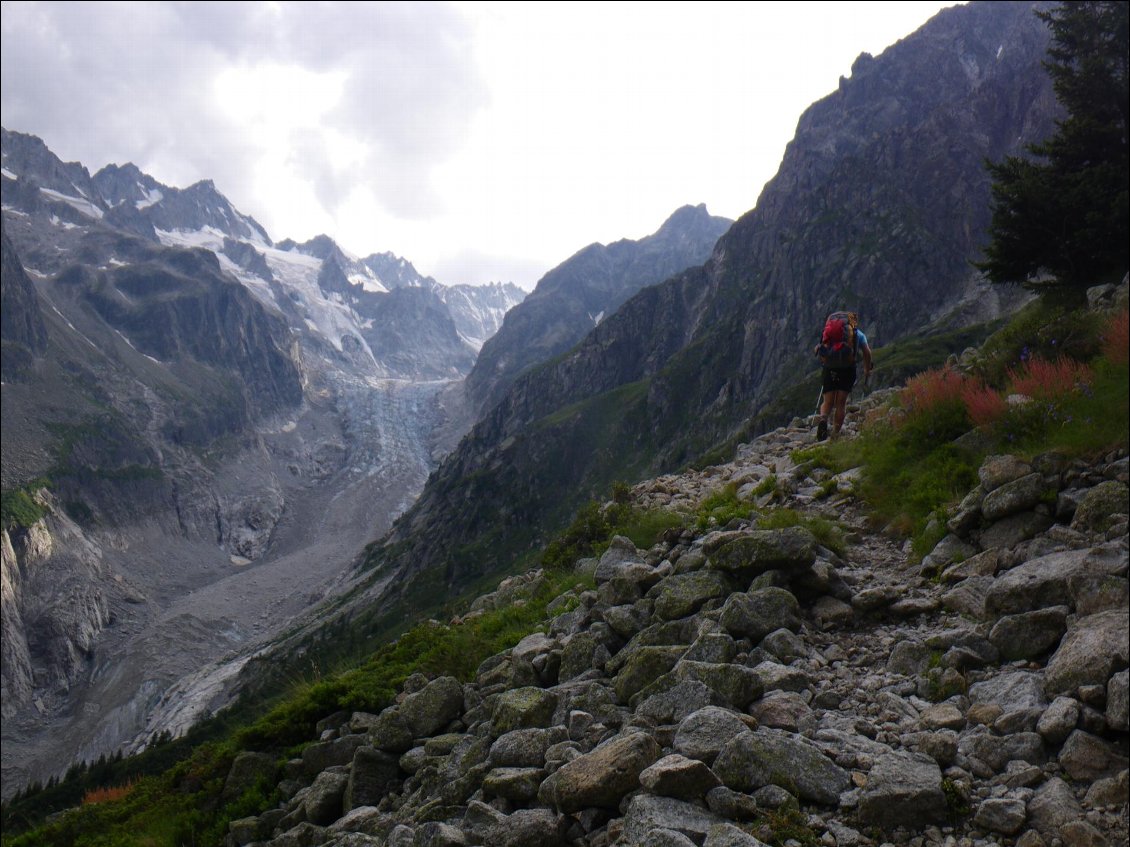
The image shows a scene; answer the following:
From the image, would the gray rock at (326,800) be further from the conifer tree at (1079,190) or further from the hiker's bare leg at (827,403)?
the conifer tree at (1079,190)

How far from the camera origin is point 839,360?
15938 millimetres

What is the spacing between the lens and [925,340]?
350 feet

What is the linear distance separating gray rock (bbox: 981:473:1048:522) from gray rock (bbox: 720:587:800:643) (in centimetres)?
241

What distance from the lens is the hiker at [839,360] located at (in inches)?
628

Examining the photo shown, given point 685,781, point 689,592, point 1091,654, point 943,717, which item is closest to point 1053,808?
point 943,717

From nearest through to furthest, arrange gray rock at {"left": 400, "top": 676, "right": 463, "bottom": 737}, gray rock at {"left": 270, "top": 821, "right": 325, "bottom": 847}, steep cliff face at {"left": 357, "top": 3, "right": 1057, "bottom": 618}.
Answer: gray rock at {"left": 270, "top": 821, "right": 325, "bottom": 847}, gray rock at {"left": 400, "top": 676, "right": 463, "bottom": 737}, steep cliff face at {"left": 357, "top": 3, "right": 1057, "bottom": 618}

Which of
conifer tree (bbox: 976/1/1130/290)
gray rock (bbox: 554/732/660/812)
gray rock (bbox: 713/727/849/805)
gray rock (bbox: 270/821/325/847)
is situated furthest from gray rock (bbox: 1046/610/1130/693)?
conifer tree (bbox: 976/1/1130/290)

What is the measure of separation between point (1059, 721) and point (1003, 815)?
84cm

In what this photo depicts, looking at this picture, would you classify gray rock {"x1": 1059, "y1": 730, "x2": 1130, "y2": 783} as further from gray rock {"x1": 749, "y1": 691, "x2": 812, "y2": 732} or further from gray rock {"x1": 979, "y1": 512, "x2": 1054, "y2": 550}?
gray rock {"x1": 979, "y1": 512, "x2": 1054, "y2": 550}

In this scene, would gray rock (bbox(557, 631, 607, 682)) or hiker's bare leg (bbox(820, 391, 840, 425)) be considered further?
hiker's bare leg (bbox(820, 391, 840, 425))

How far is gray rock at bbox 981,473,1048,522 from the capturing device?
7.68 m

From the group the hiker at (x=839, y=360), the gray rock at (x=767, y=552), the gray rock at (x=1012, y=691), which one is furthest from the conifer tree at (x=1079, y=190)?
the gray rock at (x=1012, y=691)

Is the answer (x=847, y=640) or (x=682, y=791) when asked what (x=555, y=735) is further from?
(x=847, y=640)

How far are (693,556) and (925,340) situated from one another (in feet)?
364
